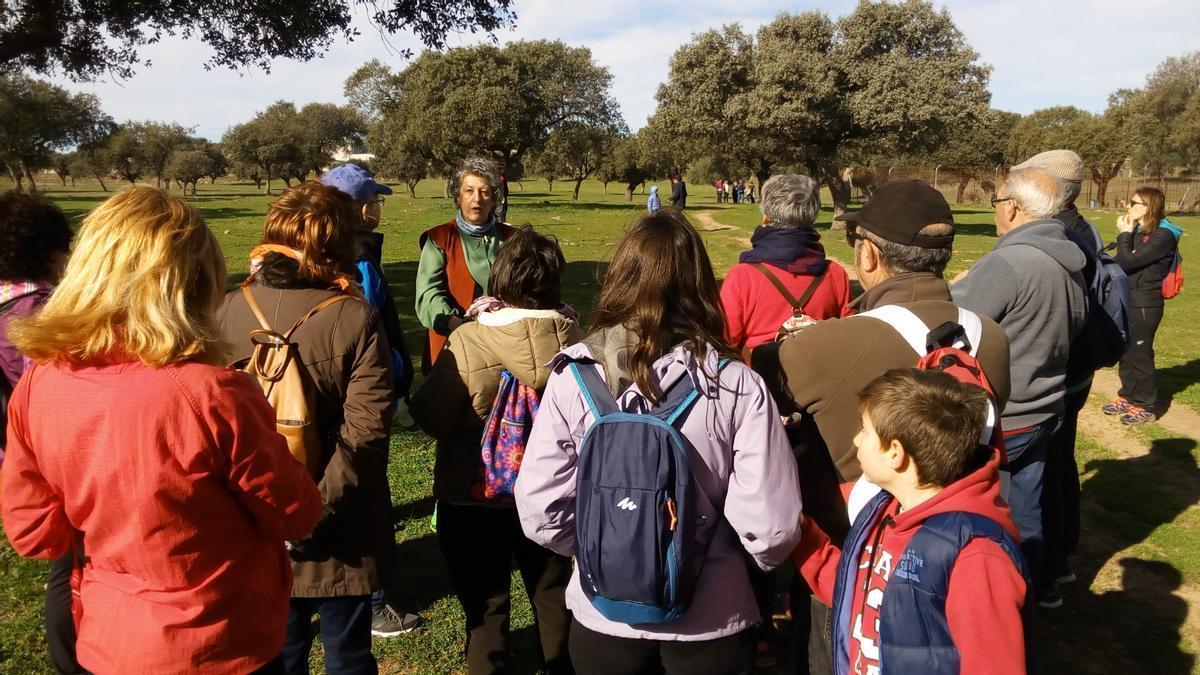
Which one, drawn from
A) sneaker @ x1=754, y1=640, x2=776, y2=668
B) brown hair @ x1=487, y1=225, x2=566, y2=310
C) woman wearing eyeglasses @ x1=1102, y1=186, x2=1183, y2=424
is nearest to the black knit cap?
brown hair @ x1=487, y1=225, x2=566, y2=310

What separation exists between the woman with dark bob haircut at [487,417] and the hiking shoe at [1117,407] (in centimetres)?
721

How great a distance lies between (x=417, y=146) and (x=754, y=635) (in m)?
47.6

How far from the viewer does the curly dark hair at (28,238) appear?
312cm

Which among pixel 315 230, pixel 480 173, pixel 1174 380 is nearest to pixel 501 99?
pixel 1174 380

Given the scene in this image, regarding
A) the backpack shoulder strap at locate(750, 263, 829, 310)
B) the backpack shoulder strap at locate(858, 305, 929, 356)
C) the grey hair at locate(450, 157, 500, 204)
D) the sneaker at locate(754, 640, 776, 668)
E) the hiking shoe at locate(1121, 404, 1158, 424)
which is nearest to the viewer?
the backpack shoulder strap at locate(858, 305, 929, 356)

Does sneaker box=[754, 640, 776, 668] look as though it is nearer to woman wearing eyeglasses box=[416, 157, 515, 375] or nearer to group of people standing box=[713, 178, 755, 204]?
woman wearing eyeglasses box=[416, 157, 515, 375]

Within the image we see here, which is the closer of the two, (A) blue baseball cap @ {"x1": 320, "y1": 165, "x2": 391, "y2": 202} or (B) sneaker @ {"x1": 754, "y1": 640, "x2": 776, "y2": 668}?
(B) sneaker @ {"x1": 754, "y1": 640, "x2": 776, "y2": 668}

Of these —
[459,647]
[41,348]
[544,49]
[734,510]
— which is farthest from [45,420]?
[544,49]

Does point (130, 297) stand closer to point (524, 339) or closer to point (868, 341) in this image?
point (524, 339)

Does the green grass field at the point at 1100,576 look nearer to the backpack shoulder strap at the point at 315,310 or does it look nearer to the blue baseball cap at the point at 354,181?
the backpack shoulder strap at the point at 315,310

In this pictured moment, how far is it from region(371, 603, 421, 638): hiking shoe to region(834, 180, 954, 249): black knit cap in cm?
301

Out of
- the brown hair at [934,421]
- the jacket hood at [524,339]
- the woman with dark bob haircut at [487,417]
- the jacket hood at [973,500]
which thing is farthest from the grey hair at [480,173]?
the jacket hood at [973,500]

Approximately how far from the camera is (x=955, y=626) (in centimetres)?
180

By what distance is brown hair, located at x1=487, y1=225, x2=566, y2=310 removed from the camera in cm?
291
